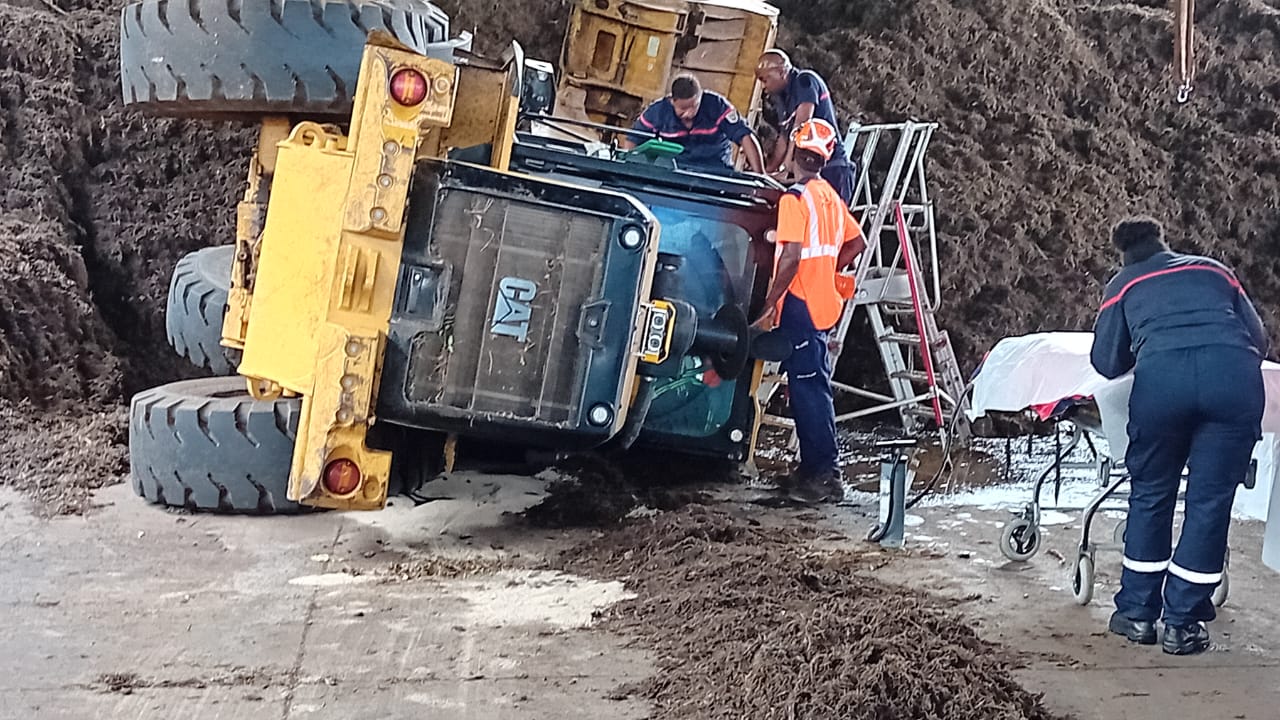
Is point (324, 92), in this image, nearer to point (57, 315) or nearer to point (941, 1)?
point (57, 315)

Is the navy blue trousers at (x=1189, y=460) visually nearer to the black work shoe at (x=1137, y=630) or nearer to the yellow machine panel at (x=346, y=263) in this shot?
the black work shoe at (x=1137, y=630)

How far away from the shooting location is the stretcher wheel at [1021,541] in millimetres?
4465

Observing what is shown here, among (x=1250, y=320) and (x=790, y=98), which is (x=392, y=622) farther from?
(x=790, y=98)

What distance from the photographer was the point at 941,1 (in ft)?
29.7

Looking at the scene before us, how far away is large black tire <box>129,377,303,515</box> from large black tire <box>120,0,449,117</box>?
1.15 metres

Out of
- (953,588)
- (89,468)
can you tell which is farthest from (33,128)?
(953,588)

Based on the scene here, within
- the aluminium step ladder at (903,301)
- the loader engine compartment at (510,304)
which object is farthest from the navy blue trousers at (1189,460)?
the aluminium step ladder at (903,301)

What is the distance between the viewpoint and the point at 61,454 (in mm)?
5371

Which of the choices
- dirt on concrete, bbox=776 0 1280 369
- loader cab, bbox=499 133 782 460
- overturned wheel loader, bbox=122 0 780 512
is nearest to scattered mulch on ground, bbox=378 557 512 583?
overturned wheel loader, bbox=122 0 780 512

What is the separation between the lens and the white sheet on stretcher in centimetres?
406

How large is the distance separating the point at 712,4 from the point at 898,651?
550 centimetres

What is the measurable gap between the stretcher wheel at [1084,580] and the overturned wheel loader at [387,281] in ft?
5.24

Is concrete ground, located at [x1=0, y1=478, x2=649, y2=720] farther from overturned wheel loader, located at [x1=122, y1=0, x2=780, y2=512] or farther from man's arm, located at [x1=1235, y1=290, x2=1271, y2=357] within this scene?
man's arm, located at [x1=1235, y1=290, x2=1271, y2=357]

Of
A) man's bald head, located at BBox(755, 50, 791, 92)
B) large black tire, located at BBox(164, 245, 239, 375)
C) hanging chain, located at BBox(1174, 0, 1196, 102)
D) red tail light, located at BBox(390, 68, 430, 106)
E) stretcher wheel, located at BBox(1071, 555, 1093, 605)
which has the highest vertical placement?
hanging chain, located at BBox(1174, 0, 1196, 102)
